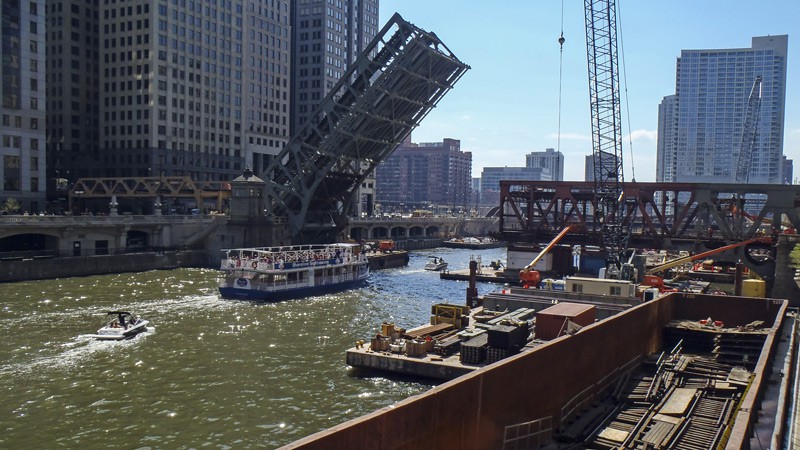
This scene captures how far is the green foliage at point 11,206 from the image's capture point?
74688mm

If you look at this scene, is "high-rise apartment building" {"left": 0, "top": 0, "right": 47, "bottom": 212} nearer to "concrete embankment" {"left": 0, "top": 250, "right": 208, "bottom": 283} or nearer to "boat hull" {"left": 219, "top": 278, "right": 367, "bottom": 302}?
"concrete embankment" {"left": 0, "top": 250, "right": 208, "bottom": 283}

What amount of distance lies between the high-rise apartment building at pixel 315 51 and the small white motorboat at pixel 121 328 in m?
114

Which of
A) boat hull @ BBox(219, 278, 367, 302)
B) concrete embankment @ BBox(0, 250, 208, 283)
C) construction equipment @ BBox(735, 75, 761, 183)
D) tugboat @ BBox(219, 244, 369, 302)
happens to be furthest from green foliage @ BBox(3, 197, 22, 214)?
construction equipment @ BBox(735, 75, 761, 183)

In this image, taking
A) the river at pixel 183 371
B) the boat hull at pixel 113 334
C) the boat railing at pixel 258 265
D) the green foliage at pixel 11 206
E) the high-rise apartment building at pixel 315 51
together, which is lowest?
the river at pixel 183 371

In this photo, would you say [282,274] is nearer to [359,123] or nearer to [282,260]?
[282,260]

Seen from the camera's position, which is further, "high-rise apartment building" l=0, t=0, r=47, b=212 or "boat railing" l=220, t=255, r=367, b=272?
"high-rise apartment building" l=0, t=0, r=47, b=212

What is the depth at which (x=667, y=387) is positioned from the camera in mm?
27547

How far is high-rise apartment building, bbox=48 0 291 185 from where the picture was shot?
4099 inches

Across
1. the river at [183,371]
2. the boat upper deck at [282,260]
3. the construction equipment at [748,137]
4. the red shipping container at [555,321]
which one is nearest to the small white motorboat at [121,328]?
the river at [183,371]

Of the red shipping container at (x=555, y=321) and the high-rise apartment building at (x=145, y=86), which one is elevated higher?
the high-rise apartment building at (x=145, y=86)

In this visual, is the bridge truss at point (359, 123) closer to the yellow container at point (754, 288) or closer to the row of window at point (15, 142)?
the yellow container at point (754, 288)

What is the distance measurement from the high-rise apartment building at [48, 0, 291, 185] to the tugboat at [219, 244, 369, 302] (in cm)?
5676

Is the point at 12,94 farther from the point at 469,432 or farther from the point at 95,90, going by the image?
the point at 469,432

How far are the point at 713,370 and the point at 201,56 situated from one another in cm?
9902
